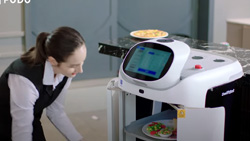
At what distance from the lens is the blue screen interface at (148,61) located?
192cm

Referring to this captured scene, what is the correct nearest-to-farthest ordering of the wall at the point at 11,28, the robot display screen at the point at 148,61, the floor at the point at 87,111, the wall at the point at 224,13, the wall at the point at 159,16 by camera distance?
the robot display screen at the point at 148,61 < the floor at the point at 87,111 < the wall at the point at 11,28 < the wall at the point at 159,16 < the wall at the point at 224,13

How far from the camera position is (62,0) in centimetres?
448

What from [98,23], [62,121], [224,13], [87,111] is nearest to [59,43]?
[62,121]

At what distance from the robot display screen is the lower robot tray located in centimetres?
32

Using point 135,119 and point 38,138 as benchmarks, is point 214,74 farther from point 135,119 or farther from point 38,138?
point 38,138

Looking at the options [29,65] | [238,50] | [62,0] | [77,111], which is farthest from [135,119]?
[62,0]

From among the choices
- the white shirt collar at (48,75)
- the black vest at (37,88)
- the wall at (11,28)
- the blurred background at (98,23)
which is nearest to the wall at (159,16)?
the blurred background at (98,23)

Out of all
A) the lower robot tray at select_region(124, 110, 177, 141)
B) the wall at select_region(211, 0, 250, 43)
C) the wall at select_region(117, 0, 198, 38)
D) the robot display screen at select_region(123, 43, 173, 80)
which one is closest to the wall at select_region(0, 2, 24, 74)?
the wall at select_region(117, 0, 198, 38)

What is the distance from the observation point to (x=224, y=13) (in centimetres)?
520

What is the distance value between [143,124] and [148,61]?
0.43 metres

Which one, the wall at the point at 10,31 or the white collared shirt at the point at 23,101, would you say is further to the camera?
the wall at the point at 10,31

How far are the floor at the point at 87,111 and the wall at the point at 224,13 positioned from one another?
4.56 ft

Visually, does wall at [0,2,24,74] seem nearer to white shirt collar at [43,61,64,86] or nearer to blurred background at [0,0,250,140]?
blurred background at [0,0,250,140]

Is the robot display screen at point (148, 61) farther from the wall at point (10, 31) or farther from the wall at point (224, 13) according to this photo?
the wall at point (224, 13)
